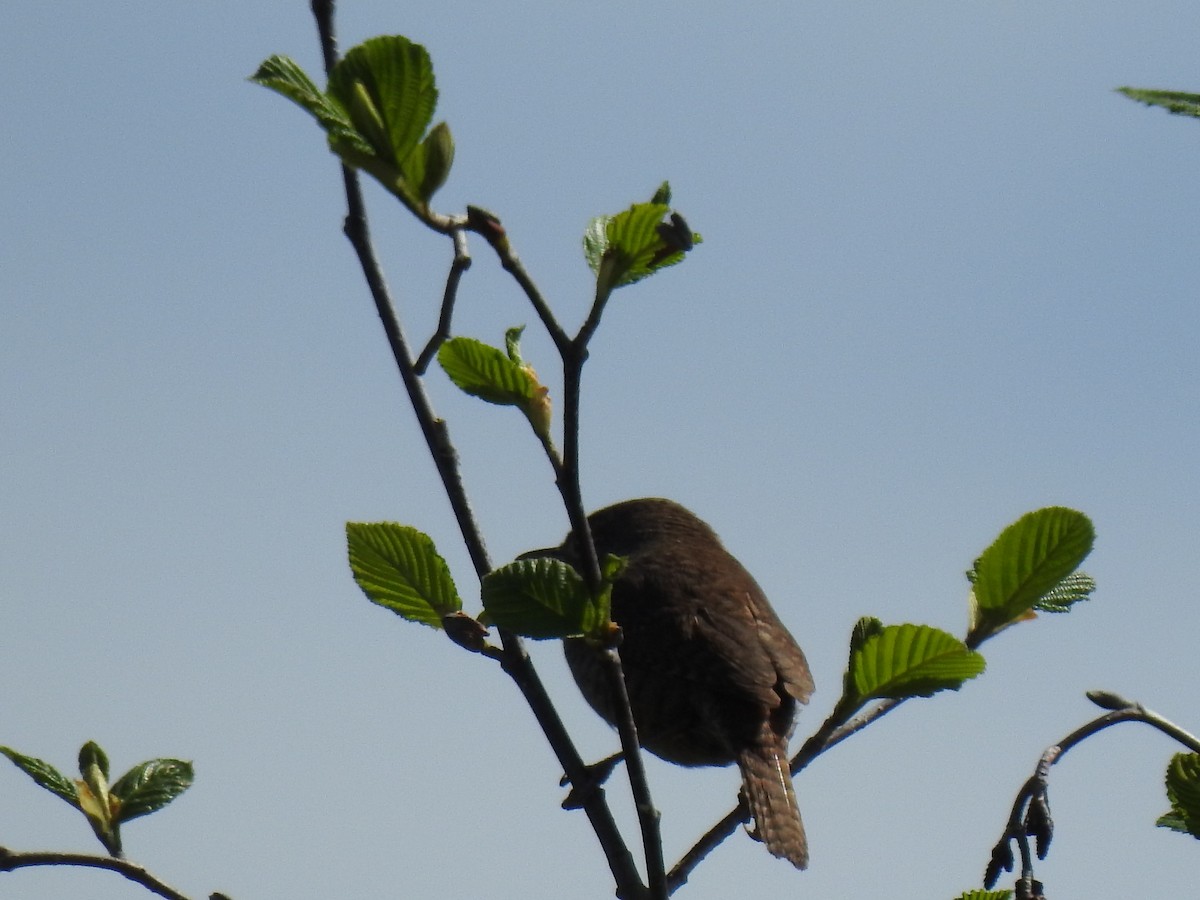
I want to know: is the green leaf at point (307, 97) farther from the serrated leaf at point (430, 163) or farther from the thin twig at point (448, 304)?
the thin twig at point (448, 304)

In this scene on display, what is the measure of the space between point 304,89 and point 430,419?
1.68ft

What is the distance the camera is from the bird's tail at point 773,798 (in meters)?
3.48

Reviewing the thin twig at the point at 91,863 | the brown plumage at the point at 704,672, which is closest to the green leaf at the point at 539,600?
the thin twig at the point at 91,863

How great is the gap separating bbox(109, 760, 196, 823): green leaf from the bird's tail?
1251 millimetres

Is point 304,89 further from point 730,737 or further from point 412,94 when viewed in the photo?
point 730,737

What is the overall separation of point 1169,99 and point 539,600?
899mm

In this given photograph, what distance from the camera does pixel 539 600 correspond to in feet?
5.76

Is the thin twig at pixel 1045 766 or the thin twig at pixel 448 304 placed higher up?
the thin twig at pixel 448 304

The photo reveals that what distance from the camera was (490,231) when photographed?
1.46 meters

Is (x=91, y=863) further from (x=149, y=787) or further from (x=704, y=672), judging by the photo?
(x=704, y=672)

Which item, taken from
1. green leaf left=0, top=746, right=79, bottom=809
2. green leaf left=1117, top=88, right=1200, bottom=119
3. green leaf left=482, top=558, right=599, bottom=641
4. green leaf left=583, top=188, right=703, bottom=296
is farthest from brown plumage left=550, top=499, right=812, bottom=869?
green leaf left=1117, top=88, right=1200, bottom=119

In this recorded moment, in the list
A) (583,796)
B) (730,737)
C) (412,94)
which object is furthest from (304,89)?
(730,737)

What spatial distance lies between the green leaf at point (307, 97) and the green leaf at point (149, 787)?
1141 millimetres

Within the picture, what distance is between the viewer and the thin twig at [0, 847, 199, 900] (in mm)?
1975
